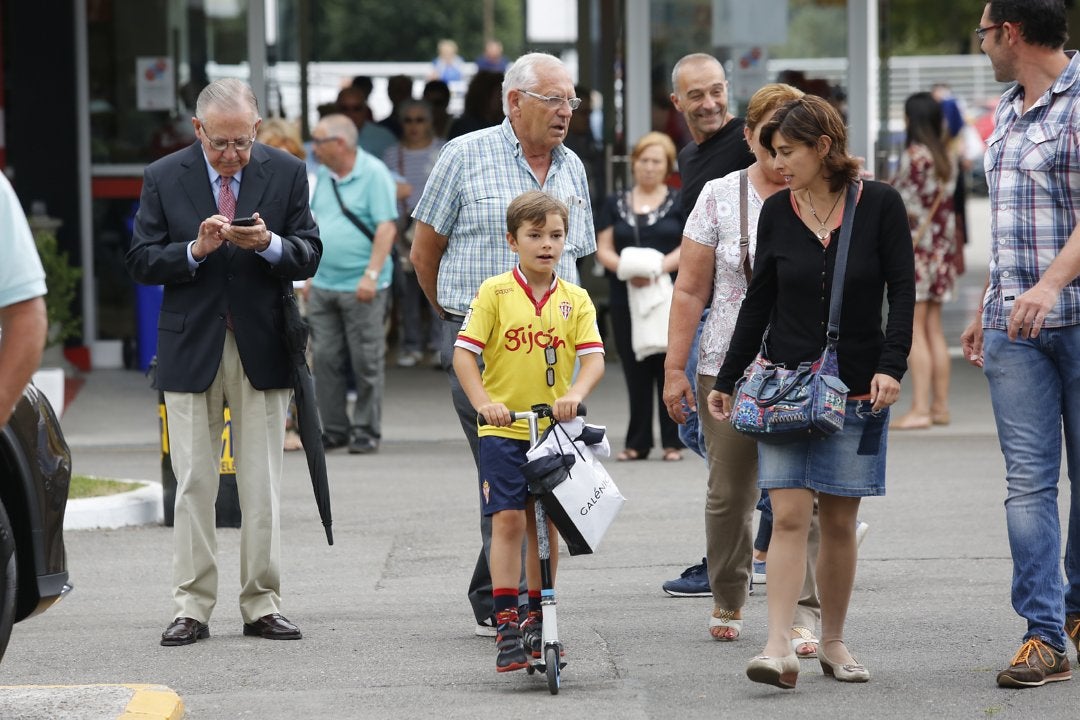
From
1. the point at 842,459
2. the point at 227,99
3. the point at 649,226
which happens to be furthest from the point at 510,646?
the point at 649,226

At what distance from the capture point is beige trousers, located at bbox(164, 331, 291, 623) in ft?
20.2

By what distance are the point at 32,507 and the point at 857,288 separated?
2.47m

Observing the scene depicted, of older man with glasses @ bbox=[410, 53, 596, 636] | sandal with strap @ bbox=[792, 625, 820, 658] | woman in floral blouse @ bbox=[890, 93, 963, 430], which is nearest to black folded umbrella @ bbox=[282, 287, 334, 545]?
older man with glasses @ bbox=[410, 53, 596, 636]

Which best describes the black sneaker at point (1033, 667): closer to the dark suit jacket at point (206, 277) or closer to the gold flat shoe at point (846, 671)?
the gold flat shoe at point (846, 671)

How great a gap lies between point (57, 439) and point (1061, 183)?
311 cm

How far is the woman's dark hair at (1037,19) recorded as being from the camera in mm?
5336

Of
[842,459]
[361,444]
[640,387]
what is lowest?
[361,444]

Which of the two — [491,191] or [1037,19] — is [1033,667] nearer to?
[1037,19]

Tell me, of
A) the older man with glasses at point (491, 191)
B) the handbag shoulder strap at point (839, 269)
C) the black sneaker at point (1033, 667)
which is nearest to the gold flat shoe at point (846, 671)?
the black sneaker at point (1033, 667)

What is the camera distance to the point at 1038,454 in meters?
5.38

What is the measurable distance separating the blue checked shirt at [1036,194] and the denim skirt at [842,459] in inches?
21.8

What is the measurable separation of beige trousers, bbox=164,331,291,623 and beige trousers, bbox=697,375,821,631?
1512mm

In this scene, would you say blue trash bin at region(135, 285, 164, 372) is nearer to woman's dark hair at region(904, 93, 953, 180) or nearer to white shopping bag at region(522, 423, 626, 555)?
woman's dark hair at region(904, 93, 953, 180)

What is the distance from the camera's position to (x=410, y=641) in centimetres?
614
